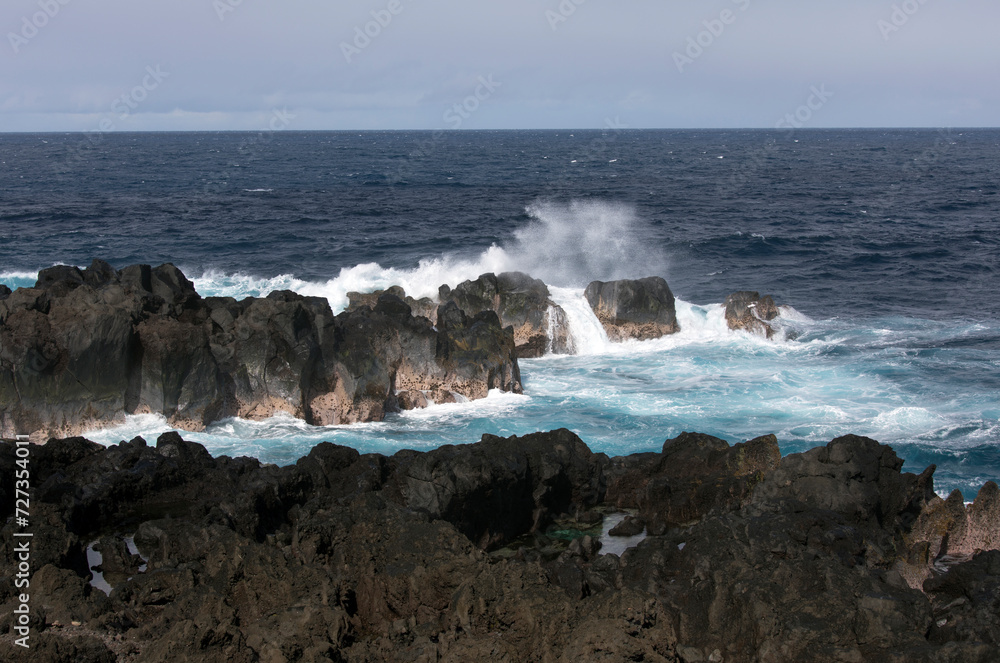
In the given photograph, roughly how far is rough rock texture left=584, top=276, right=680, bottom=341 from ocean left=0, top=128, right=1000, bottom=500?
1.81 feet

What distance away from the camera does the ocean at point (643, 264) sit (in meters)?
20.9

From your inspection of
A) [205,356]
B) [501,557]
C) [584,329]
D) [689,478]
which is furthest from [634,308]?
[501,557]

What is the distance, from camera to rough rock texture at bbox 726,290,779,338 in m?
30.1

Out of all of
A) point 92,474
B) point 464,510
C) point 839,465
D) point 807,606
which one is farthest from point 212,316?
point 807,606

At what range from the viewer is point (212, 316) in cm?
2164

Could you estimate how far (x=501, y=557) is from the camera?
35.9ft

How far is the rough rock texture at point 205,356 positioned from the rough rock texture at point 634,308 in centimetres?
663

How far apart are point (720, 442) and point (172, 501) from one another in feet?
31.2

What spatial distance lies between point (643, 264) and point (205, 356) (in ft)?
90.6

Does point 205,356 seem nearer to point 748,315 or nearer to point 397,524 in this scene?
point 397,524

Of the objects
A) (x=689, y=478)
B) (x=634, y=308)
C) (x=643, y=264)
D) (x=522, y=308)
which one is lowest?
(x=689, y=478)

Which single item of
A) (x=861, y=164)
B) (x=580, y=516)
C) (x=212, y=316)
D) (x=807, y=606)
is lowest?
(x=580, y=516)

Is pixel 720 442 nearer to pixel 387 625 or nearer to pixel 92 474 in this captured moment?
pixel 387 625

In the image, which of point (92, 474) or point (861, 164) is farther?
point (861, 164)
